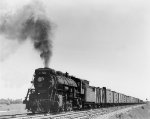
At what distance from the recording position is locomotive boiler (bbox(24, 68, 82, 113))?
1886 centimetres

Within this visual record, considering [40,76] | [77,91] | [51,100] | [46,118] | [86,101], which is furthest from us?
[86,101]

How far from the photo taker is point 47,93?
1947 centimetres

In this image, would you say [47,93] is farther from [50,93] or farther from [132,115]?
[132,115]

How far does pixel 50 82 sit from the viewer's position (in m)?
19.5

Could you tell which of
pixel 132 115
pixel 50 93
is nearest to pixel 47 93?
pixel 50 93

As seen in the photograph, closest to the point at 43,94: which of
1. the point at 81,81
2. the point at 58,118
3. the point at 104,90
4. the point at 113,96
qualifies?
the point at 58,118

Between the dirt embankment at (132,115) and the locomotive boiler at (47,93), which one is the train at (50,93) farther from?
the dirt embankment at (132,115)

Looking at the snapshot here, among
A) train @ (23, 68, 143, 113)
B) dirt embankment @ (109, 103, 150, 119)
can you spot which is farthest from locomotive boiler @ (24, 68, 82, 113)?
dirt embankment @ (109, 103, 150, 119)

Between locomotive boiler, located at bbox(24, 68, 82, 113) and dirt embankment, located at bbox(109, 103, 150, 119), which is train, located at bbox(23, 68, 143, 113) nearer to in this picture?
locomotive boiler, located at bbox(24, 68, 82, 113)

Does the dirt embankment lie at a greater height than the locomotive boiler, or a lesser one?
lesser

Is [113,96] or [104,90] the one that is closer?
[104,90]

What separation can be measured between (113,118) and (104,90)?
1770cm

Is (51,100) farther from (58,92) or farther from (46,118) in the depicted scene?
(46,118)

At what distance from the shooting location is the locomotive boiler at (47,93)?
18.9m
